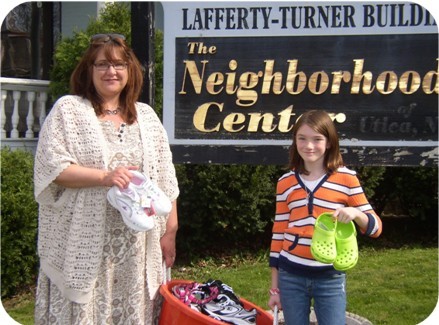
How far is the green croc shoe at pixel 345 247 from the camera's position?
2525 millimetres

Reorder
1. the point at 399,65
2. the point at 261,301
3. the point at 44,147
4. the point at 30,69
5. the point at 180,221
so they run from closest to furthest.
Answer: the point at 44,147
the point at 399,65
the point at 261,301
the point at 180,221
the point at 30,69

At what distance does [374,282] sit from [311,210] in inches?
122

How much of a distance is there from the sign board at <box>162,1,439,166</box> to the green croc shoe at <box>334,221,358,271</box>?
836mm

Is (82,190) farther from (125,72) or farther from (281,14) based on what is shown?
(281,14)

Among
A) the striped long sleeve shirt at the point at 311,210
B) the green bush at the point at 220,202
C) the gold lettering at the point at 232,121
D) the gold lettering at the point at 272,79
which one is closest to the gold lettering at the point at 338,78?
the gold lettering at the point at 272,79

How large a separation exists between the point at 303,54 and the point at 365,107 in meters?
0.46

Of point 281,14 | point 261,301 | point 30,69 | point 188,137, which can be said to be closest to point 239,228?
point 261,301

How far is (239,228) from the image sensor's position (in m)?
6.11

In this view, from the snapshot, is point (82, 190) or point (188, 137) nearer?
point (82, 190)

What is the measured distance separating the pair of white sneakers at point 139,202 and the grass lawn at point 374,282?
2321mm

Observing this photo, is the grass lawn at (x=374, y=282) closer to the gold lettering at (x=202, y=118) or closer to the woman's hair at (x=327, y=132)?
the gold lettering at (x=202, y=118)

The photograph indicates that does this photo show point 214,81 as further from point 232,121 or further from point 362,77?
point 362,77

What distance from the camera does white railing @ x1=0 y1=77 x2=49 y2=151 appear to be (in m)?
6.51

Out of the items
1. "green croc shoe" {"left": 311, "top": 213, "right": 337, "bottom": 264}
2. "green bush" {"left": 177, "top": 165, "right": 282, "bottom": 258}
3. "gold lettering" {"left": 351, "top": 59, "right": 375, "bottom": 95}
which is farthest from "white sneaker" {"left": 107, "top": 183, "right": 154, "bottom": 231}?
"green bush" {"left": 177, "top": 165, "right": 282, "bottom": 258}
